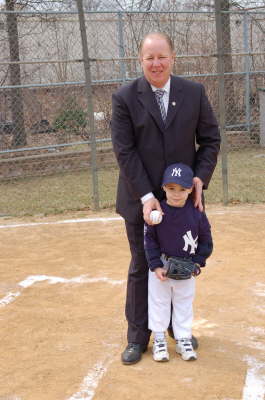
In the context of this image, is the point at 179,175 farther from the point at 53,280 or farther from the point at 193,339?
the point at 53,280

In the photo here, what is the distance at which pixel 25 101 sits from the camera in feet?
36.5

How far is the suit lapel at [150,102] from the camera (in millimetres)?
3207

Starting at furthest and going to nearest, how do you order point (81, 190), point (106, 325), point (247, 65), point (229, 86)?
1. point (229, 86)
2. point (247, 65)
3. point (81, 190)
4. point (106, 325)

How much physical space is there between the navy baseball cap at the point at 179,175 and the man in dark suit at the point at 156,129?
0.11 meters

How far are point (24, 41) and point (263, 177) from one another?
491cm

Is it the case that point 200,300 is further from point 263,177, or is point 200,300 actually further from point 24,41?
point 24,41

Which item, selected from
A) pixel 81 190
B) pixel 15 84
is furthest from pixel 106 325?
pixel 15 84

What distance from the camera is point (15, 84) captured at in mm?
10594

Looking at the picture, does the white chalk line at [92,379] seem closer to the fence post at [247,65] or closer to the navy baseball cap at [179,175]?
the navy baseball cap at [179,175]

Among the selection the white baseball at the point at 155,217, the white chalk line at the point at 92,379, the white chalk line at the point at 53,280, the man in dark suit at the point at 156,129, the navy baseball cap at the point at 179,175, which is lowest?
the white chalk line at the point at 92,379

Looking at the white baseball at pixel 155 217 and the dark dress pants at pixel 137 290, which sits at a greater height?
the white baseball at pixel 155 217

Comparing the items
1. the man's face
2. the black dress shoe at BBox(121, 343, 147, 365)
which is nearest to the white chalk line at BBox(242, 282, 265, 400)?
the black dress shoe at BBox(121, 343, 147, 365)

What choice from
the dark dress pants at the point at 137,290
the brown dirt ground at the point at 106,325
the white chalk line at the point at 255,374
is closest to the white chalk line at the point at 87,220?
the brown dirt ground at the point at 106,325

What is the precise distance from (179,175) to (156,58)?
628 millimetres
